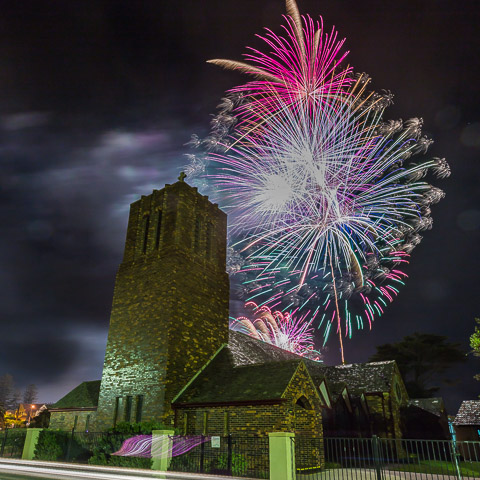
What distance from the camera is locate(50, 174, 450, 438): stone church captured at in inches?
687

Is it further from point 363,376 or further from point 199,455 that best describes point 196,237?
point 363,376

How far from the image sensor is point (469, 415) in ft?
113

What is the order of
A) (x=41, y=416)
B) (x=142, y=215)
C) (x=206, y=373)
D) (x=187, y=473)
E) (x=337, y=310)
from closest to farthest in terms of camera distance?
(x=187, y=473) < (x=206, y=373) < (x=142, y=215) < (x=337, y=310) < (x=41, y=416)

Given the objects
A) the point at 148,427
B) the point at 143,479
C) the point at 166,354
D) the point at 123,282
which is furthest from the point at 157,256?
the point at 143,479

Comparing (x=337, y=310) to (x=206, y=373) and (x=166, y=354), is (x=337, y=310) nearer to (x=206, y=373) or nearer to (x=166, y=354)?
(x=206, y=373)

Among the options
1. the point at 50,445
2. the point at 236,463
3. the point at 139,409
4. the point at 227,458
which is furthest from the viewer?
the point at 139,409

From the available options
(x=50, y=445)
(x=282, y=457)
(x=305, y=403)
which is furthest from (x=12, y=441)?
(x=282, y=457)

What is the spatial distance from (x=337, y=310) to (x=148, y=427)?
1719cm

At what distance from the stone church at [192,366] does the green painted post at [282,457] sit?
3933 millimetres

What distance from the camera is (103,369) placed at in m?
21.4

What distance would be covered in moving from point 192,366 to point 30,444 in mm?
8119

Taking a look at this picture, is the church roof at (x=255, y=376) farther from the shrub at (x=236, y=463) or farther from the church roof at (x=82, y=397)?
the church roof at (x=82, y=397)

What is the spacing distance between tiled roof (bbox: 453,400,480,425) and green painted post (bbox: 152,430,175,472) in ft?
96.1

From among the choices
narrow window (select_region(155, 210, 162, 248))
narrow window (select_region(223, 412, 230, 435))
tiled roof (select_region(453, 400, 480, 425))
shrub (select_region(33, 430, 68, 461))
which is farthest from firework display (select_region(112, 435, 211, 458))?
tiled roof (select_region(453, 400, 480, 425))
